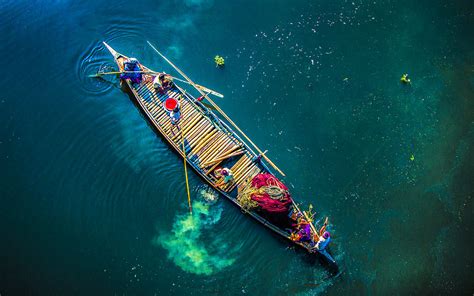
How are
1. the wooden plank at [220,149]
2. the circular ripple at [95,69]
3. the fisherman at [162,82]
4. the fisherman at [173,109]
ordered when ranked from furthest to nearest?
the circular ripple at [95,69], the fisherman at [162,82], the fisherman at [173,109], the wooden plank at [220,149]

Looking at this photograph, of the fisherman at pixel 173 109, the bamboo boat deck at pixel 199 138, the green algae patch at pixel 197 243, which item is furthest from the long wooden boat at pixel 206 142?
the green algae patch at pixel 197 243

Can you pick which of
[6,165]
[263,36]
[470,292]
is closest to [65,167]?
[6,165]

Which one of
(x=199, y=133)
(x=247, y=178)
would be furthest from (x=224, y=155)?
(x=199, y=133)

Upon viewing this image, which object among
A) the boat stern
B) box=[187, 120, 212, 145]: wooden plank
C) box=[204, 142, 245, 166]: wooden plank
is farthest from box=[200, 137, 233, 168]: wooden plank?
the boat stern

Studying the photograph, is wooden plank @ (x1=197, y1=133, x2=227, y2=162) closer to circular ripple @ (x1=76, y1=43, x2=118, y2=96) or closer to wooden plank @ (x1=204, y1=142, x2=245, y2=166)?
wooden plank @ (x1=204, y1=142, x2=245, y2=166)

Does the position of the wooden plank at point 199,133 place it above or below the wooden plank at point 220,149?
above

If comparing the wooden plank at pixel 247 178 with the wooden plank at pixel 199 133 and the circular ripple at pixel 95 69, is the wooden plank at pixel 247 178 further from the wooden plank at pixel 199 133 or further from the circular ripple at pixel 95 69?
the circular ripple at pixel 95 69

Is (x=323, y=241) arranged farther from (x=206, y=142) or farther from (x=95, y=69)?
(x=95, y=69)
